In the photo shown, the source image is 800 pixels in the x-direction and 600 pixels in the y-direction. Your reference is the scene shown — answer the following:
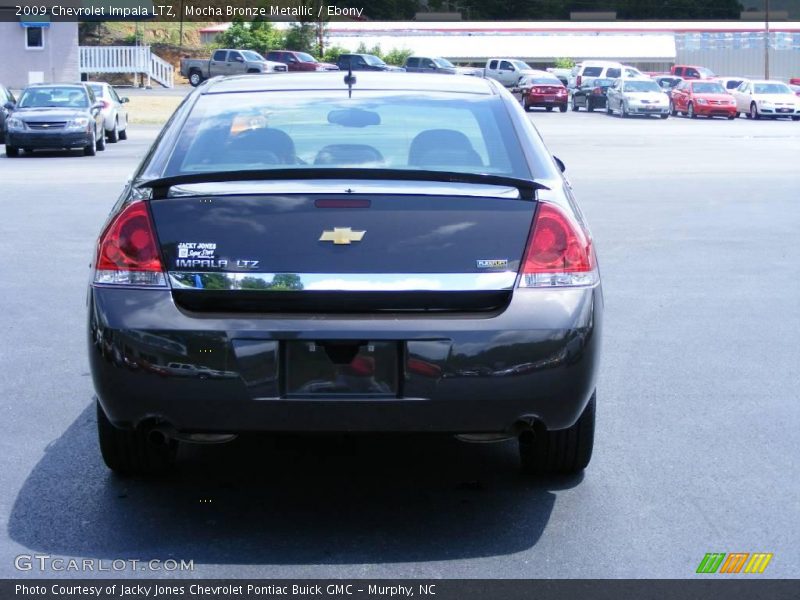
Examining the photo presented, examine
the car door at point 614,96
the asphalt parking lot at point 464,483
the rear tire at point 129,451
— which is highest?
the rear tire at point 129,451

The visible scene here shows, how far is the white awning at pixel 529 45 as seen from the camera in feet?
256

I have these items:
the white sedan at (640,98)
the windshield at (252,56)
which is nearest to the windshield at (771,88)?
the white sedan at (640,98)

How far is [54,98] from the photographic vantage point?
27406 mm

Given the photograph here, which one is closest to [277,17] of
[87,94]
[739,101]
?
[739,101]

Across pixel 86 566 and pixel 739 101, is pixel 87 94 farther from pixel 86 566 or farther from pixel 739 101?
pixel 739 101

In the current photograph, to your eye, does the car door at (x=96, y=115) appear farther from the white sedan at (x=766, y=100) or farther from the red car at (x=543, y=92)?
the white sedan at (x=766, y=100)

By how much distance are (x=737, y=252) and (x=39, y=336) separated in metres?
6.67

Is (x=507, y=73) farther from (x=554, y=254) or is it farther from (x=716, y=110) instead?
(x=554, y=254)

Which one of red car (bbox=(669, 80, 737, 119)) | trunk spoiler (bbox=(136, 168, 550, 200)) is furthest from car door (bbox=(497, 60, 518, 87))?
trunk spoiler (bbox=(136, 168, 550, 200))

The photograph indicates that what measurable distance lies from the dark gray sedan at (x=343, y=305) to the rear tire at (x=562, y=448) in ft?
1.66

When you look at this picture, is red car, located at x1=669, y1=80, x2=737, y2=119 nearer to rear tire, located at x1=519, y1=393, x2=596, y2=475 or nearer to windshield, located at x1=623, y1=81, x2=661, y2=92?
windshield, located at x1=623, y1=81, x2=661, y2=92

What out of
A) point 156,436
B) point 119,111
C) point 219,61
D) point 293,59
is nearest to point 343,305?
point 156,436

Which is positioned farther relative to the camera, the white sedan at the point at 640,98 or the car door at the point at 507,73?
the car door at the point at 507,73

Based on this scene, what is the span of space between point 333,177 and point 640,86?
44.1m
